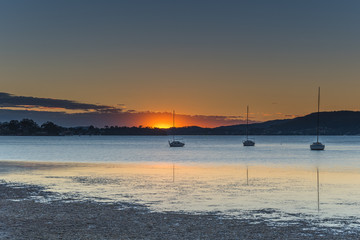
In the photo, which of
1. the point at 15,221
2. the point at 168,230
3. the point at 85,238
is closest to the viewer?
the point at 85,238

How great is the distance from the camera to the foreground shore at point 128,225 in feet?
48.6

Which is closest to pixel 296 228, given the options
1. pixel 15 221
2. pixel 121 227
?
pixel 121 227

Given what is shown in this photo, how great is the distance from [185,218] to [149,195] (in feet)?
26.0

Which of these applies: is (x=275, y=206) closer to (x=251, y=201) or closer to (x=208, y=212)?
(x=251, y=201)

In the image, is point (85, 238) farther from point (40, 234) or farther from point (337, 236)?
point (337, 236)

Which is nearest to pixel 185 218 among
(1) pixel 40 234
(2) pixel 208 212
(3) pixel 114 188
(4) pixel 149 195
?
(2) pixel 208 212

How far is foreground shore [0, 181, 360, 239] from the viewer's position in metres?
14.8

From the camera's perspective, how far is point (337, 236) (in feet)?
48.7

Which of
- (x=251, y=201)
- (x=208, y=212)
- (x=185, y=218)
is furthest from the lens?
(x=251, y=201)

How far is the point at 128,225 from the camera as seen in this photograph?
54.6 feet

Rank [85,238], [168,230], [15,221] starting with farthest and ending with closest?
[15,221]
[168,230]
[85,238]

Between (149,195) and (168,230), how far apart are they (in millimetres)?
10275

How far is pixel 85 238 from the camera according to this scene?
14.3 meters

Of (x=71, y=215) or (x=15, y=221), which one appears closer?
(x=15, y=221)
